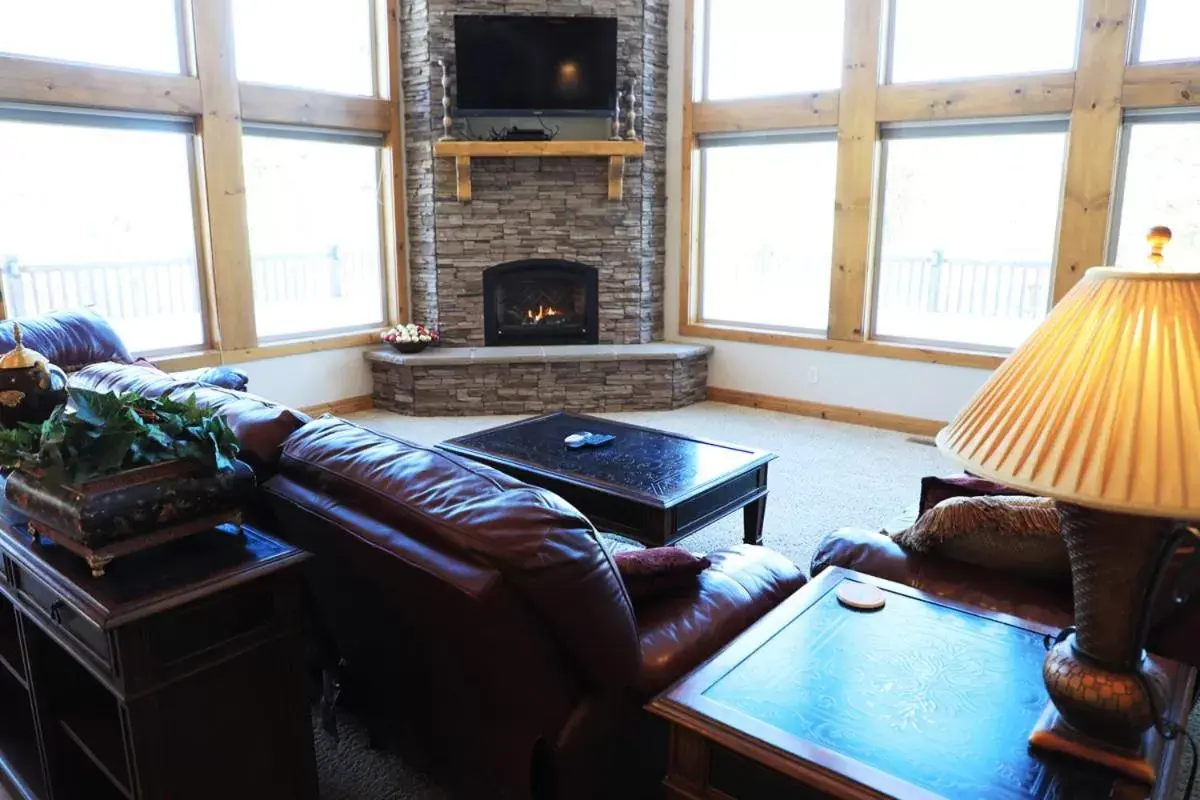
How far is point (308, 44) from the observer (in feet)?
19.1

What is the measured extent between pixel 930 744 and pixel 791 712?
218mm

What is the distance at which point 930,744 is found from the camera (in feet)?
4.37

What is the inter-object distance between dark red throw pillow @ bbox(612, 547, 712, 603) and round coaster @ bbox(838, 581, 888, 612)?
13.5 inches

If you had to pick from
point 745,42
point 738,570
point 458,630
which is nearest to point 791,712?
point 458,630

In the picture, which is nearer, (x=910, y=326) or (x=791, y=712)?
(x=791, y=712)

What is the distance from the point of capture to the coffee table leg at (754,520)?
3635 millimetres

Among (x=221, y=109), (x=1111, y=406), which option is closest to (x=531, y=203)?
(x=221, y=109)

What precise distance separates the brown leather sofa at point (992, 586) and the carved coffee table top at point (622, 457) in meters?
0.87

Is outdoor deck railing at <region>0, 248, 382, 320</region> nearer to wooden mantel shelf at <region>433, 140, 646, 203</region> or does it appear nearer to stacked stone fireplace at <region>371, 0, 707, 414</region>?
stacked stone fireplace at <region>371, 0, 707, 414</region>

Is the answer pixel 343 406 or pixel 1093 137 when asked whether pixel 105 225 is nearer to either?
pixel 343 406

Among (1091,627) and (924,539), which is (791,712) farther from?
(924,539)

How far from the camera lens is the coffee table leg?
3635mm

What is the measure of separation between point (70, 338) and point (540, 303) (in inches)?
129

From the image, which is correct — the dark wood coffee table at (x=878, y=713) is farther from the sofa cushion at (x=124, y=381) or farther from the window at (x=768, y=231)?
the window at (x=768, y=231)
